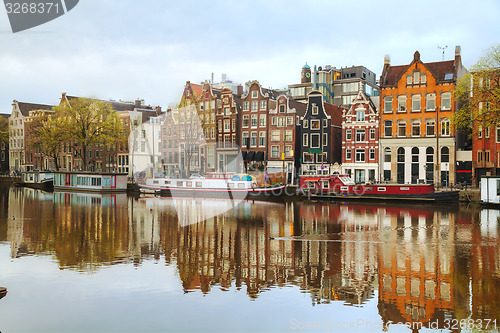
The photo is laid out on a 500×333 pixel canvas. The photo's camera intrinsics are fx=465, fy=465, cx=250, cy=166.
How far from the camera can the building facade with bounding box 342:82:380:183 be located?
6412cm

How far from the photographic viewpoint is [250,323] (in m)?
14.3

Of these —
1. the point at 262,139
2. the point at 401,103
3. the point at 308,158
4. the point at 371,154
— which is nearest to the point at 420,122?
the point at 401,103

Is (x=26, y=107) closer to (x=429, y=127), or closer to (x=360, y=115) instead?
(x=360, y=115)

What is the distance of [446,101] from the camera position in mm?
59438

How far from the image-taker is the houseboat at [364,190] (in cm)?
4861

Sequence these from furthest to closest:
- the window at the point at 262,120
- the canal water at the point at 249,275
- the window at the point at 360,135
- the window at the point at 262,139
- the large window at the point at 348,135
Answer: the window at the point at 262,120 < the window at the point at 262,139 < the large window at the point at 348,135 < the window at the point at 360,135 < the canal water at the point at 249,275

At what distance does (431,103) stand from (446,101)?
5.96 ft

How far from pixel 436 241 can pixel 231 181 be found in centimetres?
3246

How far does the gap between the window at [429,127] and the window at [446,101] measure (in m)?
2.27

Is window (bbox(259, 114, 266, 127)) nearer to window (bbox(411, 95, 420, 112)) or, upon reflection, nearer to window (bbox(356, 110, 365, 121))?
window (bbox(356, 110, 365, 121))

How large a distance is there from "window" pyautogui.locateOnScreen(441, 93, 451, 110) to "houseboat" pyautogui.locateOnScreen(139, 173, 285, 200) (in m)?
23.3

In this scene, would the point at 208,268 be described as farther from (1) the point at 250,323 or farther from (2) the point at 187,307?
(1) the point at 250,323

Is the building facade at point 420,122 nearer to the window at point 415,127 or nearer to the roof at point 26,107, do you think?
the window at point 415,127

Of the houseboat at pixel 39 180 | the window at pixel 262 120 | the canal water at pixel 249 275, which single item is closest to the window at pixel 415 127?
the window at pixel 262 120
